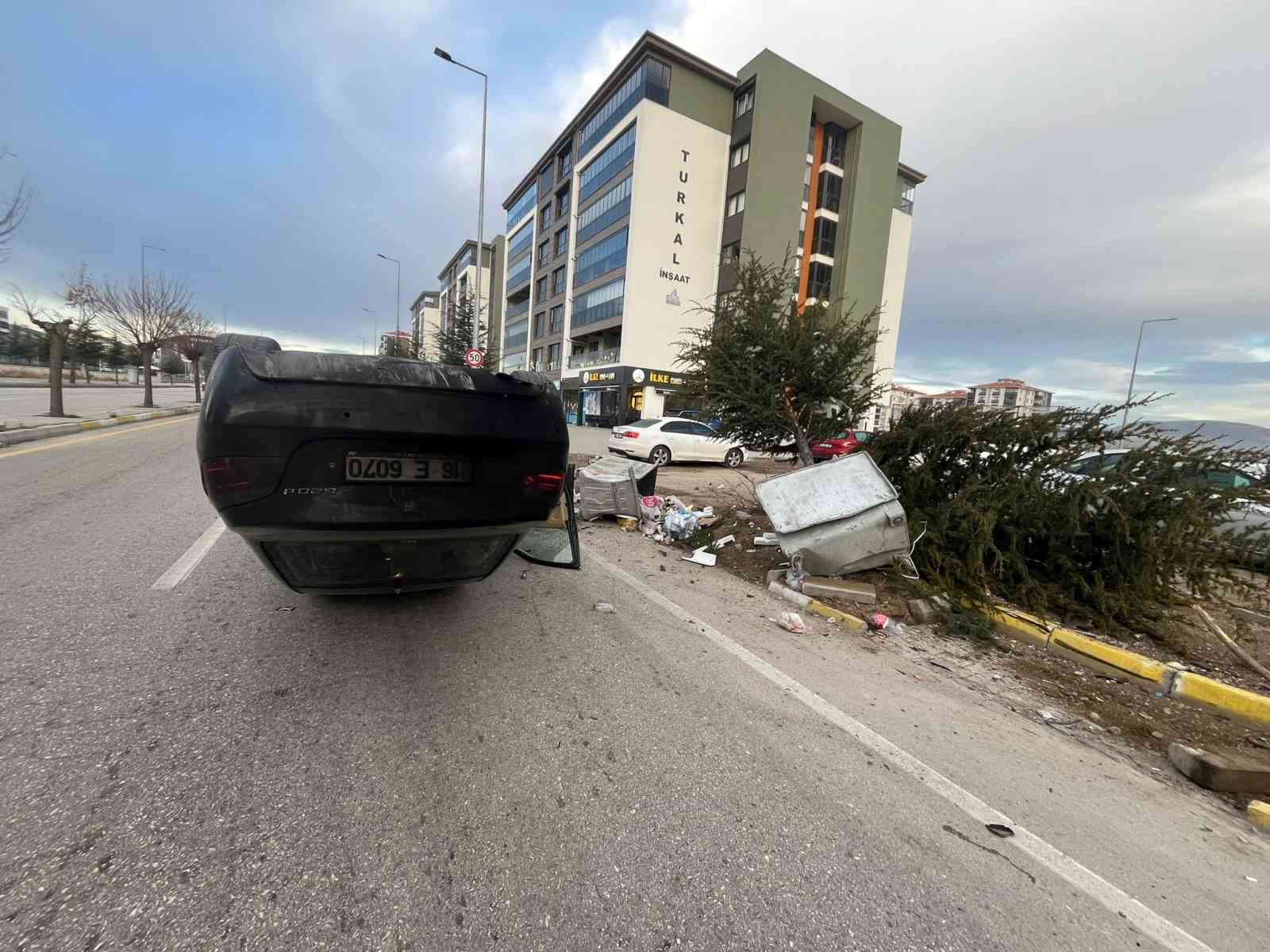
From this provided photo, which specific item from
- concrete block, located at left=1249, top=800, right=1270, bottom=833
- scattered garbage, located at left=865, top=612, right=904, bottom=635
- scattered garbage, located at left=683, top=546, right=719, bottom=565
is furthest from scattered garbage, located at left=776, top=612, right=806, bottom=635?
concrete block, located at left=1249, top=800, right=1270, bottom=833

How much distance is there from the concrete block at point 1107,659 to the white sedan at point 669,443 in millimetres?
10746

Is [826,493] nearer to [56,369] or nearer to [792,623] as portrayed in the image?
[792,623]

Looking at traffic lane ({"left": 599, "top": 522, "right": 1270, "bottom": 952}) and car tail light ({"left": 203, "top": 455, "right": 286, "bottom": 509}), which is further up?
car tail light ({"left": 203, "top": 455, "right": 286, "bottom": 509})

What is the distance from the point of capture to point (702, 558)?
5734 millimetres

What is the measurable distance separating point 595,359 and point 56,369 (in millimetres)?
27347

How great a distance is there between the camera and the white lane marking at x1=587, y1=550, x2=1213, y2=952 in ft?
5.55

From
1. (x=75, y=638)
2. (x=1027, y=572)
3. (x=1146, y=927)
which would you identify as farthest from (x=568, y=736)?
(x=1027, y=572)

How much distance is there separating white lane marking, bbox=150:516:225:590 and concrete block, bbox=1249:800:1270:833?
598 centimetres

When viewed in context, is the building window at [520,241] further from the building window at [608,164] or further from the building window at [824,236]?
the building window at [824,236]

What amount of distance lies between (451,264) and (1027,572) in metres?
93.5

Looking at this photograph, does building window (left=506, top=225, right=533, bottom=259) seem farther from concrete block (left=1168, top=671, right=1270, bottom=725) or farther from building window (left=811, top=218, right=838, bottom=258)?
concrete block (left=1168, top=671, right=1270, bottom=725)

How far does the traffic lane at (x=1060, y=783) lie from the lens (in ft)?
6.14

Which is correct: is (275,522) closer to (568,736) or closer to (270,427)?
(270,427)

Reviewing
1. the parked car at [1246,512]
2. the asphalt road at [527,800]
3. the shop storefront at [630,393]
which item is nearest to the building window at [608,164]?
the shop storefront at [630,393]
